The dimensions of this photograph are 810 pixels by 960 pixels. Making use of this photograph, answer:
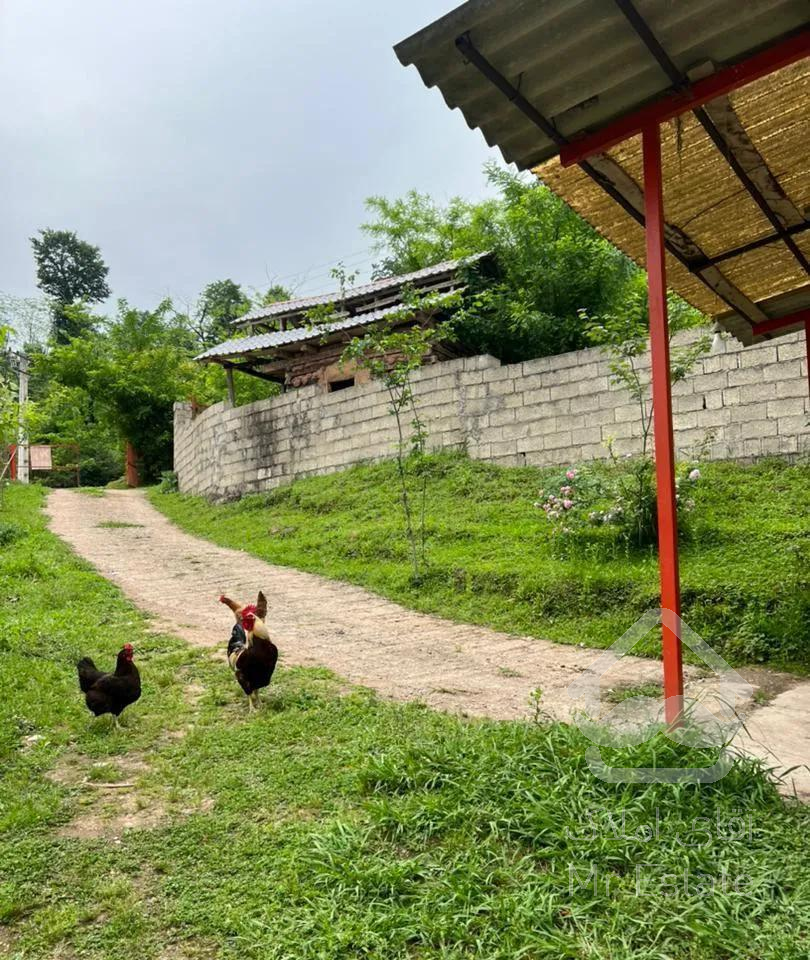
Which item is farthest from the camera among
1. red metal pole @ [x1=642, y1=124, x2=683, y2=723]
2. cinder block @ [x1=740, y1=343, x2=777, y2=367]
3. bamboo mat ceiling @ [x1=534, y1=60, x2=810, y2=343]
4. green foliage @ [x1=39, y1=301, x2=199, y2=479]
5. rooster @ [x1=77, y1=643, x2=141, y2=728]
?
green foliage @ [x1=39, y1=301, x2=199, y2=479]

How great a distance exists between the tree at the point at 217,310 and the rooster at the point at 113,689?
26.9 m

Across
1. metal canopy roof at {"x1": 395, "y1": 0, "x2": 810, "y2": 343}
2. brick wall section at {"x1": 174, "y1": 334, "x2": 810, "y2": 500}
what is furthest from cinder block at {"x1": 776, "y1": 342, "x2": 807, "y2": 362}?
metal canopy roof at {"x1": 395, "y1": 0, "x2": 810, "y2": 343}

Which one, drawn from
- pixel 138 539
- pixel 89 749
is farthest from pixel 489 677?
pixel 138 539

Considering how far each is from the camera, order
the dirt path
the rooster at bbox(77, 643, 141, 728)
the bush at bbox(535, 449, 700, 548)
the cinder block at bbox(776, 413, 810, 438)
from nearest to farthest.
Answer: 1. the rooster at bbox(77, 643, 141, 728)
2. the dirt path
3. the bush at bbox(535, 449, 700, 548)
4. the cinder block at bbox(776, 413, 810, 438)

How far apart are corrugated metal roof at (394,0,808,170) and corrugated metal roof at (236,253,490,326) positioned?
8613 mm

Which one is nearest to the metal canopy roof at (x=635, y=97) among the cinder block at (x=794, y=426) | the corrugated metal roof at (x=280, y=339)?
the cinder block at (x=794, y=426)

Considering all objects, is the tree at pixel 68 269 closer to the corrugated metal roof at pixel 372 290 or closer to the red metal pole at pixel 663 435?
the corrugated metal roof at pixel 372 290

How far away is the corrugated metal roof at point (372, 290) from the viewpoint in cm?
1427

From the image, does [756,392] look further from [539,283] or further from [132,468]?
[132,468]

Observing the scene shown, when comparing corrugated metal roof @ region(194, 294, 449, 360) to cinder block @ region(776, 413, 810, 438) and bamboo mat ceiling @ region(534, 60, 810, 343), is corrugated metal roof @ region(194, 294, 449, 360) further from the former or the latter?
bamboo mat ceiling @ region(534, 60, 810, 343)

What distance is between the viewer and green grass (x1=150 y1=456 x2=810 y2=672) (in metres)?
5.26

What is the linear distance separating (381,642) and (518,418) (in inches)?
213

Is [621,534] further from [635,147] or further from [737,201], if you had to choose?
[635,147]

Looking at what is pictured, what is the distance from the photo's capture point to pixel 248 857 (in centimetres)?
254
